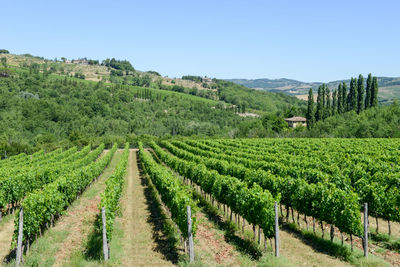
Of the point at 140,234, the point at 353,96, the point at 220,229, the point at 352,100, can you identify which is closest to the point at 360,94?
the point at 353,96

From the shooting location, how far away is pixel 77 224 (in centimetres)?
1658

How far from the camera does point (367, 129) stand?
245 ft

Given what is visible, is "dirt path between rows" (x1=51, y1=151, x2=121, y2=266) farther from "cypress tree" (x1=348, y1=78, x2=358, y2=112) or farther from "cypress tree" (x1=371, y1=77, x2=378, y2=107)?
"cypress tree" (x1=371, y1=77, x2=378, y2=107)

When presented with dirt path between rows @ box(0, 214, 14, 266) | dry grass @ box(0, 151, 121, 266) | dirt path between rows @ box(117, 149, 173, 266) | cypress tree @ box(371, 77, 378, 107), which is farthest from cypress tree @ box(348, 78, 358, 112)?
dirt path between rows @ box(0, 214, 14, 266)

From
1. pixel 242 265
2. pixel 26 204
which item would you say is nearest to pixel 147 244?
pixel 242 265

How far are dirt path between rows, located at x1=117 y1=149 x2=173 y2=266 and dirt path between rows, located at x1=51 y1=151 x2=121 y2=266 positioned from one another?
6.54 ft

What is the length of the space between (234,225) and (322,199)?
4704mm

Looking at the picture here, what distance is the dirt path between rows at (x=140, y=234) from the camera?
456 inches

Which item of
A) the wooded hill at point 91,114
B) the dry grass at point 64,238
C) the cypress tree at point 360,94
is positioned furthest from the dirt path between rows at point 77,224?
the cypress tree at point 360,94

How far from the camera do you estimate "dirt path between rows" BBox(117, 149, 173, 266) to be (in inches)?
456

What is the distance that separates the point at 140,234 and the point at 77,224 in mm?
4531

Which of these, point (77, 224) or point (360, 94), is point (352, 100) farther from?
point (77, 224)

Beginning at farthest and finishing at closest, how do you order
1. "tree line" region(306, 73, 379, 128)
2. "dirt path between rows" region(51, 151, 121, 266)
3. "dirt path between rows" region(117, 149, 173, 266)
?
"tree line" region(306, 73, 379, 128) < "dirt path between rows" region(51, 151, 121, 266) < "dirt path between rows" region(117, 149, 173, 266)

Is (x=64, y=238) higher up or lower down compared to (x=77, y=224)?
higher up
